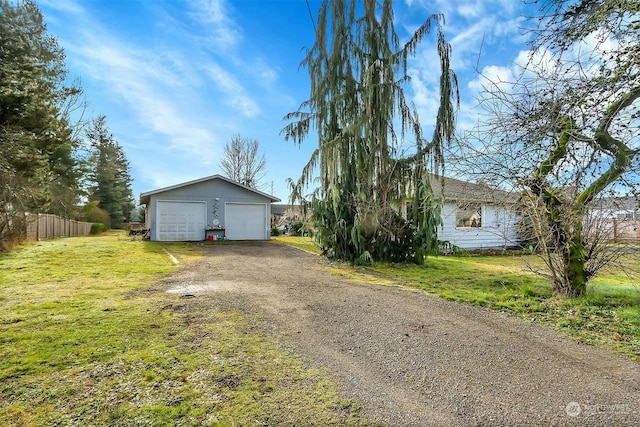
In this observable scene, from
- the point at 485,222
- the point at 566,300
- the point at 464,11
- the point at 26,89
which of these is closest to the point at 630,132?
the point at 566,300

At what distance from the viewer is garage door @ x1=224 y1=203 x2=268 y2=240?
17734mm

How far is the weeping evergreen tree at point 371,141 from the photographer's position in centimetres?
832

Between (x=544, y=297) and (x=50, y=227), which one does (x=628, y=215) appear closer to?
(x=544, y=297)

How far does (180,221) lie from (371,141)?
11919mm

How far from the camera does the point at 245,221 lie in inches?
715

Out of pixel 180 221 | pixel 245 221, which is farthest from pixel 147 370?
pixel 245 221

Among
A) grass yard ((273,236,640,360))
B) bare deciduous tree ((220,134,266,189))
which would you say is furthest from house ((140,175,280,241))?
bare deciduous tree ((220,134,266,189))

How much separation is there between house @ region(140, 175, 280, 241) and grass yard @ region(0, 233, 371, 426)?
1194 cm

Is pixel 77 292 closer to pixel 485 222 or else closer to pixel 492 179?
pixel 492 179

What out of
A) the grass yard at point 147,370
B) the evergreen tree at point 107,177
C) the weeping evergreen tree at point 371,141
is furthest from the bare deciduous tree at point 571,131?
the evergreen tree at point 107,177

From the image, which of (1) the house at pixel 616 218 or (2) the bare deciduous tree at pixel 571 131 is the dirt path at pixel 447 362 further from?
(1) the house at pixel 616 218

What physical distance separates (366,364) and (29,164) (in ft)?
44.3

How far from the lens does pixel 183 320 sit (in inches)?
153

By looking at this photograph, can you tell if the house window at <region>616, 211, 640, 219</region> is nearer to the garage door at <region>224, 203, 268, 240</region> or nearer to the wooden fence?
the garage door at <region>224, 203, 268, 240</region>
